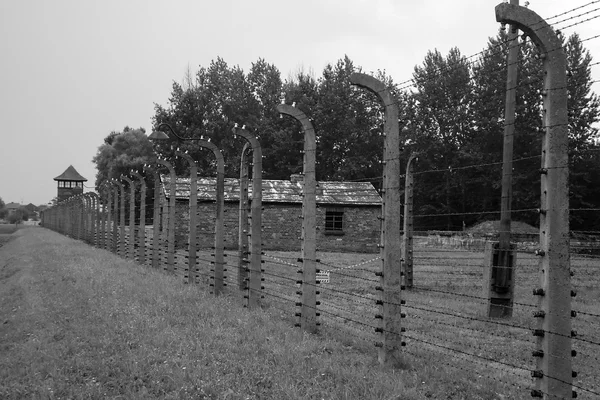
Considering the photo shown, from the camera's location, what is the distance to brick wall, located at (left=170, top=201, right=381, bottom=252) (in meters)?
32.6

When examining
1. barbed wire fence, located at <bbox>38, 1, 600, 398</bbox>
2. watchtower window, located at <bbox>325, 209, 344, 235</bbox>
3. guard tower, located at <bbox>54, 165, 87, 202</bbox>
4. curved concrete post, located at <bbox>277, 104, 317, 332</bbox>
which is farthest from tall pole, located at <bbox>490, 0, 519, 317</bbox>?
guard tower, located at <bbox>54, 165, 87, 202</bbox>

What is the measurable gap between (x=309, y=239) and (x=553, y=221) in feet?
15.8

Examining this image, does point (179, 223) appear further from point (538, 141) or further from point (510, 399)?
point (510, 399)

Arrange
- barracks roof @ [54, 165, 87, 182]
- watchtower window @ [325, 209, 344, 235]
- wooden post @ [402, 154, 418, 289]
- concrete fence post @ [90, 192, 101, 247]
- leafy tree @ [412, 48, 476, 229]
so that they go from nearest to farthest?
1. wooden post @ [402, 154, 418, 289]
2. watchtower window @ [325, 209, 344, 235]
3. concrete fence post @ [90, 192, 101, 247]
4. leafy tree @ [412, 48, 476, 229]
5. barracks roof @ [54, 165, 87, 182]

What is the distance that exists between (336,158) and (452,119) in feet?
33.8

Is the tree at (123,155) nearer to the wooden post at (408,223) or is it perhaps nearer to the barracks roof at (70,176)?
the barracks roof at (70,176)

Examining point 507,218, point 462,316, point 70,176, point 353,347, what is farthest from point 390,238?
point 70,176

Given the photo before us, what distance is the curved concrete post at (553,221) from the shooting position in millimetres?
5215

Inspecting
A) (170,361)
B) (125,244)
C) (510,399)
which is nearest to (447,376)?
(510,399)

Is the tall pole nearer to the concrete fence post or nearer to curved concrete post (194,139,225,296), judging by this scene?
curved concrete post (194,139,225,296)

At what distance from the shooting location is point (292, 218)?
110 feet

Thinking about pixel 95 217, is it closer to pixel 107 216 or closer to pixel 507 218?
pixel 107 216

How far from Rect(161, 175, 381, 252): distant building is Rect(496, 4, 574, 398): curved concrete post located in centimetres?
2676

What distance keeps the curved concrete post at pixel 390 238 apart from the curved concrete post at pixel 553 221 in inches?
85.4
